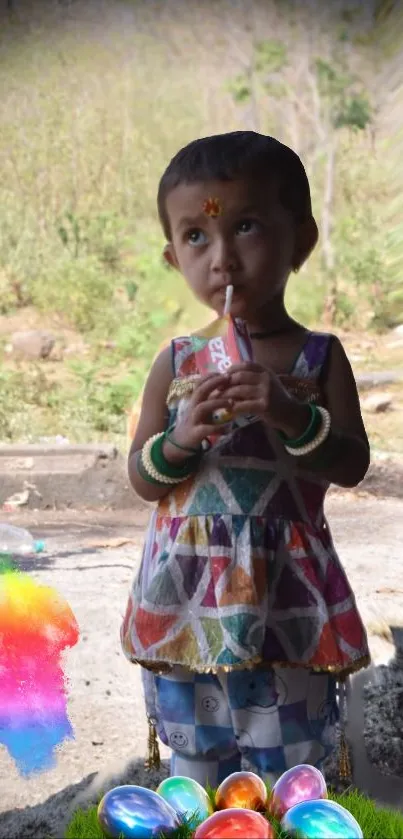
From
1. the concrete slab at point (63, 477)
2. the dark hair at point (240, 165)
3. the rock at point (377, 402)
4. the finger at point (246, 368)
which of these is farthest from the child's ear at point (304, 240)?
the concrete slab at point (63, 477)

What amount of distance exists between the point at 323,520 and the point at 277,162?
26 centimetres

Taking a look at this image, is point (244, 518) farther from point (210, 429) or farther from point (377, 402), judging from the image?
point (377, 402)

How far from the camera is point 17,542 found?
3.28ft

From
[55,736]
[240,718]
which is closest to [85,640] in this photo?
[55,736]

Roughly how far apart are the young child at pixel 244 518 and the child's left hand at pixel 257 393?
0.10 ft

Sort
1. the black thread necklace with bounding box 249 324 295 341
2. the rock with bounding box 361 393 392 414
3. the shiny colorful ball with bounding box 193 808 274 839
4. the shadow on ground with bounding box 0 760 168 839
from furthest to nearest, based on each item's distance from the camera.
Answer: the rock with bounding box 361 393 392 414
the shadow on ground with bounding box 0 760 168 839
the black thread necklace with bounding box 249 324 295 341
the shiny colorful ball with bounding box 193 808 274 839

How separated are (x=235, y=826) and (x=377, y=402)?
489 millimetres

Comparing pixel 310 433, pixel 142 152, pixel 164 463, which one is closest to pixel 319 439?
pixel 310 433

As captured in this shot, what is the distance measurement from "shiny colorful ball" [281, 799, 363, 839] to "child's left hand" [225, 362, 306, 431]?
255 millimetres

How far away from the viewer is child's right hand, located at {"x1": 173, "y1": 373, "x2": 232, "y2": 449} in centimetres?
66

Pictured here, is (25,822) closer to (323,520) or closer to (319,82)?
(323,520)

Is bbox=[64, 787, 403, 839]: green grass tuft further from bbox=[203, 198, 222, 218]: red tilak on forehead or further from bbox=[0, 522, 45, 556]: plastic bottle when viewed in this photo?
bbox=[203, 198, 222, 218]: red tilak on forehead

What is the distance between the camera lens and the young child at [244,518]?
70cm

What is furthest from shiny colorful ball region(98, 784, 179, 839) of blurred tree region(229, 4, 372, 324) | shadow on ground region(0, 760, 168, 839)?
blurred tree region(229, 4, 372, 324)
